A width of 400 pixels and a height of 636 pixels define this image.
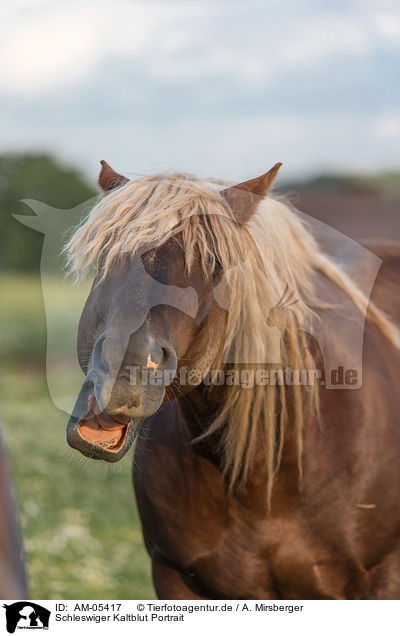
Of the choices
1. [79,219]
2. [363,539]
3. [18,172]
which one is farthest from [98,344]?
[18,172]

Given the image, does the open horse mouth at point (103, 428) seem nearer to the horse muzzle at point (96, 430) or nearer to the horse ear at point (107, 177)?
the horse muzzle at point (96, 430)

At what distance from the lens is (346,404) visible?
278cm

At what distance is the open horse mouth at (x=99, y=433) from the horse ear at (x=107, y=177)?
811mm

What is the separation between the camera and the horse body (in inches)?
108

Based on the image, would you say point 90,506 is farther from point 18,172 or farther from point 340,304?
point 18,172

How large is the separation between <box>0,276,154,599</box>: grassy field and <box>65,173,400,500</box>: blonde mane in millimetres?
466

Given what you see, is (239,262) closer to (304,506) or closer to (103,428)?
(103,428)

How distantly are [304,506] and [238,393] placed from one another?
0.52 metres

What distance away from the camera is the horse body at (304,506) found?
9.00 ft
